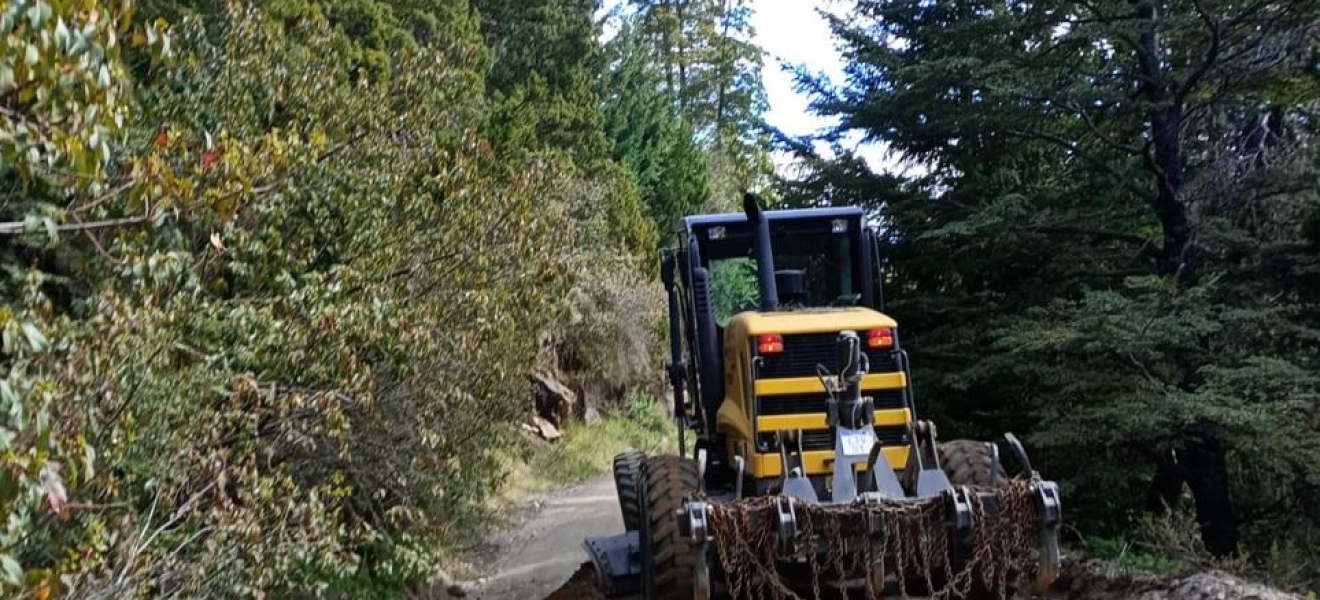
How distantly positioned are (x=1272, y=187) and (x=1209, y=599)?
227 inches

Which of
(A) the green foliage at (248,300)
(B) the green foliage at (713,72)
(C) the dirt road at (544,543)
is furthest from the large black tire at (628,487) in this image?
(B) the green foliage at (713,72)

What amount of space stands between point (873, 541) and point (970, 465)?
1425mm

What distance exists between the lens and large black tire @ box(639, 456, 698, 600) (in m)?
5.93

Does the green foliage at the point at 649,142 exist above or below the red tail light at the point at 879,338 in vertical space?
above

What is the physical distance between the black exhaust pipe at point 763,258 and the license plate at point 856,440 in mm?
1241

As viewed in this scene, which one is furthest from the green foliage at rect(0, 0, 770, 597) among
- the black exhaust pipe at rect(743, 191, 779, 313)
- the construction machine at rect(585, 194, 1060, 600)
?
the black exhaust pipe at rect(743, 191, 779, 313)

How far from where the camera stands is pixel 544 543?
12.9m

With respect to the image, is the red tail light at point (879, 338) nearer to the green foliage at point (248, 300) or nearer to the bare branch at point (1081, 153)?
the green foliage at point (248, 300)

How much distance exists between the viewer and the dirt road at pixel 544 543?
10.8m

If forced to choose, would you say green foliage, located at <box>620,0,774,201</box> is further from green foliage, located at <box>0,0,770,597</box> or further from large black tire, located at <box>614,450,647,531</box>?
large black tire, located at <box>614,450,647,531</box>

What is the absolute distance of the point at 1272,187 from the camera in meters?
10.4

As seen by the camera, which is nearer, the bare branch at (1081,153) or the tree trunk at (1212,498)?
the tree trunk at (1212,498)

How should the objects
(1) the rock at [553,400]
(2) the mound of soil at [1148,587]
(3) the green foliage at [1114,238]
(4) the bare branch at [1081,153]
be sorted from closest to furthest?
(2) the mound of soil at [1148,587] → (3) the green foliage at [1114,238] → (4) the bare branch at [1081,153] → (1) the rock at [553,400]

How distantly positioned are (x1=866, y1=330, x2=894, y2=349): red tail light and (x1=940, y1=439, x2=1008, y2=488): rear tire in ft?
2.96
